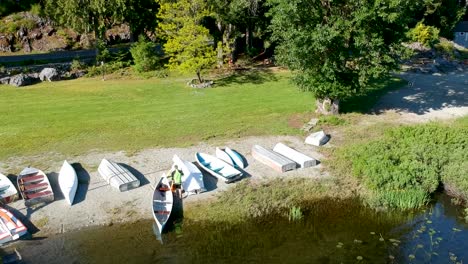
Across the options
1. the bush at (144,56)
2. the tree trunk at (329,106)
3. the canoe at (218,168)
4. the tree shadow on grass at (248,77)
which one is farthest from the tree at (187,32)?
the canoe at (218,168)

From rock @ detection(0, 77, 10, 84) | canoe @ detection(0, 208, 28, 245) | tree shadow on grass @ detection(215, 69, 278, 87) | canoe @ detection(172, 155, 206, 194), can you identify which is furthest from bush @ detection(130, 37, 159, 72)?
canoe @ detection(0, 208, 28, 245)

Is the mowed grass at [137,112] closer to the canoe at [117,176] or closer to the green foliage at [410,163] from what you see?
the canoe at [117,176]

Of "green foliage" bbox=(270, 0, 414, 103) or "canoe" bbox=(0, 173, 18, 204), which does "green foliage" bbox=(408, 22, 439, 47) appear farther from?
"canoe" bbox=(0, 173, 18, 204)

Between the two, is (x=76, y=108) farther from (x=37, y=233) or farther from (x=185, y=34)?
(x=37, y=233)

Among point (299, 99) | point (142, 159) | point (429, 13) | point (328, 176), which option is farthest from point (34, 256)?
point (429, 13)

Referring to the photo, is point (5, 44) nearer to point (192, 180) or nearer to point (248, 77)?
point (248, 77)

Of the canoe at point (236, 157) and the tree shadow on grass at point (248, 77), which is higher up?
the tree shadow on grass at point (248, 77)

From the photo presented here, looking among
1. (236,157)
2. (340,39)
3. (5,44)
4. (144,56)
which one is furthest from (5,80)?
(340,39)
